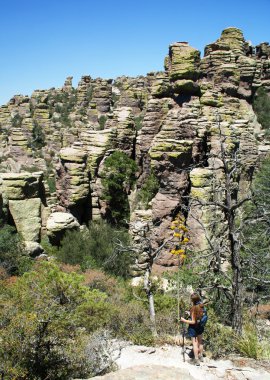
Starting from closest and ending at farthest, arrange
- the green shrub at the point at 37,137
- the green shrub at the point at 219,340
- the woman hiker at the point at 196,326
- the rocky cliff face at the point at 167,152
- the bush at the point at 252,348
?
1. the woman hiker at the point at 196,326
2. the bush at the point at 252,348
3. the green shrub at the point at 219,340
4. the rocky cliff face at the point at 167,152
5. the green shrub at the point at 37,137

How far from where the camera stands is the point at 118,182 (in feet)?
82.6

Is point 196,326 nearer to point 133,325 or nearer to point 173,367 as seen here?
point 173,367

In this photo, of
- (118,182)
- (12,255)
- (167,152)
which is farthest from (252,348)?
(118,182)

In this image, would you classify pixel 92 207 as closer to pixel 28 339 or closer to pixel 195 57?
pixel 195 57

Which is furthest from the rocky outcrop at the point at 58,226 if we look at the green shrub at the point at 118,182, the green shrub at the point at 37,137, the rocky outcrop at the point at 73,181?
the green shrub at the point at 37,137

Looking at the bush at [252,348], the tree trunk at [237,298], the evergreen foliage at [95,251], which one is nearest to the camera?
the bush at [252,348]

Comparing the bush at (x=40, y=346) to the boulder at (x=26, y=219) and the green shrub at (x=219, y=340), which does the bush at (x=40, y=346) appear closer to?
the green shrub at (x=219, y=340)

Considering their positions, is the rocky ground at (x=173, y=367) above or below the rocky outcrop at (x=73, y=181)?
below

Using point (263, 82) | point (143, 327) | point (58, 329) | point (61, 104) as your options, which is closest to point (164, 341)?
point (143, 327)

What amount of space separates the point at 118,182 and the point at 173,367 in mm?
19002

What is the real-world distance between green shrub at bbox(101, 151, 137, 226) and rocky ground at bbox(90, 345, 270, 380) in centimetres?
1539

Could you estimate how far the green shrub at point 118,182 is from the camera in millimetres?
24859

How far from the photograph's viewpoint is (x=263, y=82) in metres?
42.8

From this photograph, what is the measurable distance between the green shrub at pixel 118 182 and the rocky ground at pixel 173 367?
50.5 ft
